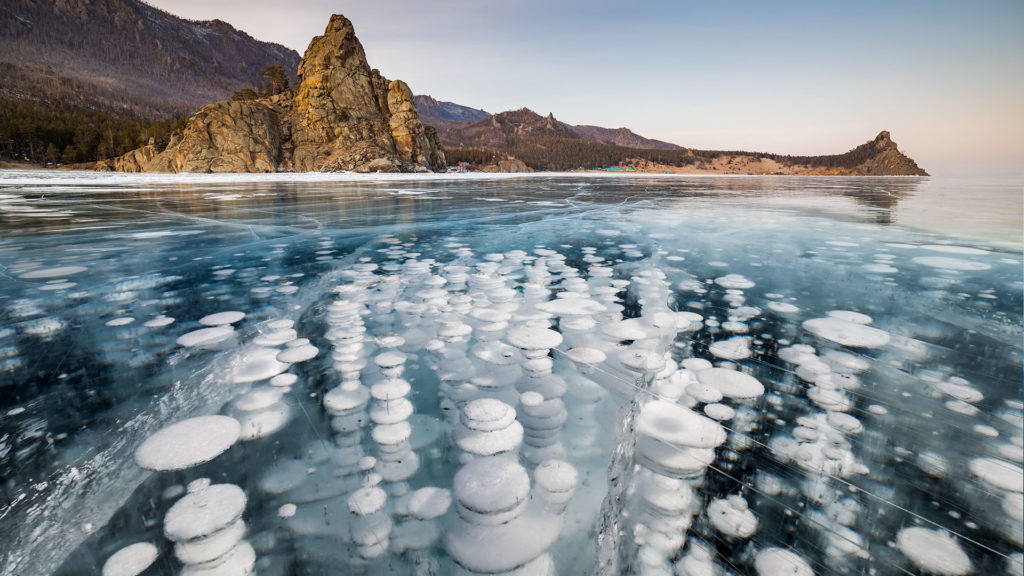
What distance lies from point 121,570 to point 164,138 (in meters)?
89.2

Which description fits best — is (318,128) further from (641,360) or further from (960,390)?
(960,390)

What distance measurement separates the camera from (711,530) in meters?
1.18

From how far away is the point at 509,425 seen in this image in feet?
5.51

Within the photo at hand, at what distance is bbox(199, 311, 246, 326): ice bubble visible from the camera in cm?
273

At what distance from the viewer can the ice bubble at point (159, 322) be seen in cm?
267

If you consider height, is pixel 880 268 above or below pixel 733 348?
Result: above

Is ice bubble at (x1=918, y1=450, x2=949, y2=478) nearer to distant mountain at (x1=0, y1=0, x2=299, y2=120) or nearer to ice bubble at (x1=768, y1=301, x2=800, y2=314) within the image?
ice bubble at (x1=768, y1=301, x2=800, y2=314)

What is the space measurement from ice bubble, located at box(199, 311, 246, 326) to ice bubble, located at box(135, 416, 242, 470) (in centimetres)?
124

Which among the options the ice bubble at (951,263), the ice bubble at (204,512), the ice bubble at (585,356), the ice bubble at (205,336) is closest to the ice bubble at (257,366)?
the ice bubble at (205,336)

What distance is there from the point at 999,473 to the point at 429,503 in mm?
1891

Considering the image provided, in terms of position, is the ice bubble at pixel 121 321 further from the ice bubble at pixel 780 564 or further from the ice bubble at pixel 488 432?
the ice bubble at pixel 780 564

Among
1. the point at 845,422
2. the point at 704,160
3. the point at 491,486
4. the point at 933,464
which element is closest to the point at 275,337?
the point at 491,486

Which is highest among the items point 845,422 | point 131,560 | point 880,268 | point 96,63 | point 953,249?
point 96,63

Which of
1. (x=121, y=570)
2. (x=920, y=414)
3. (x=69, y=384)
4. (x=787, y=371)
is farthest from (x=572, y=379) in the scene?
(x=69, y=384)
